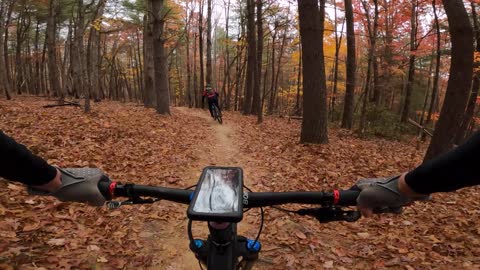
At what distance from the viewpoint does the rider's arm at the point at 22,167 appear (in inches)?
45.2

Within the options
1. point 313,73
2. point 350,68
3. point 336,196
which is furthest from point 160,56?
point 336,196

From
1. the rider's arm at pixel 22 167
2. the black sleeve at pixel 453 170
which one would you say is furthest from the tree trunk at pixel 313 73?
the rider's arm at pixel 22 167

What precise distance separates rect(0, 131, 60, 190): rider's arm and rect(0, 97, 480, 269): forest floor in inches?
116

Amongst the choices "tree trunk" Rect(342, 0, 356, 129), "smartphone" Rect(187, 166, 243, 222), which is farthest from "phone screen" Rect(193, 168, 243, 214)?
"tree trunk" Rect(342, 0, 356, 129)

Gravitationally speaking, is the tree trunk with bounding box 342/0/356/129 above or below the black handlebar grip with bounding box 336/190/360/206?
above

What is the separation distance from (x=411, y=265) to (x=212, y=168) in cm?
411

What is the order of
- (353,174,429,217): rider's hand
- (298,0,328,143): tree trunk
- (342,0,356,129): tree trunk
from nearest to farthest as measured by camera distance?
(353,174,429,217): rider's hand → (298,0,328,143): tree trunk → (342,0,356,129): tree trunk

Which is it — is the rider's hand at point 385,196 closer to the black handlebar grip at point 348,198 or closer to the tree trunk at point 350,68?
the black handlebar grip at point 348,198

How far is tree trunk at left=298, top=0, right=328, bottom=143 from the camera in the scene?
9875mm

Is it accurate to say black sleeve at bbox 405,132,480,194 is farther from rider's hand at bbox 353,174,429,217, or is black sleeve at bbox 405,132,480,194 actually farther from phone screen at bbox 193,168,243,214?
phone screen at bbox 193,168,243,214

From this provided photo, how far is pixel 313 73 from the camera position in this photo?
399 inches

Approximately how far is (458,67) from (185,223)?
6.98 meters

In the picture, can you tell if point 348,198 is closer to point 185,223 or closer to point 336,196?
point 336,196

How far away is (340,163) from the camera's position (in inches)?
349
